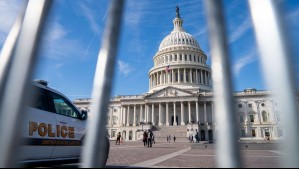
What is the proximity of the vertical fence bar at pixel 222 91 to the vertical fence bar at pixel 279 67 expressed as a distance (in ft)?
0.61

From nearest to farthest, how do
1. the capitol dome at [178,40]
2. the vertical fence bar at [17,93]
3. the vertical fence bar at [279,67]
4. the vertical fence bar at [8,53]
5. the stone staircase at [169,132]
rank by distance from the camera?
the vertical fence bar at [279,67], the vertical fence bar at [17,93], the vertical fence bar at [8,53], the stone staircase at [169,132], the capitol dome at [178,40]

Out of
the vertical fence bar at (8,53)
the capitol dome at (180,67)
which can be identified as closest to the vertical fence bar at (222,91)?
the vertical fence bar at (8,53)

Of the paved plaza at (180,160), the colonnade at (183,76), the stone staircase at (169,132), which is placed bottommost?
the paved plaza at (180,160)

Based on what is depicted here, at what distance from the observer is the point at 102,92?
1357 mm

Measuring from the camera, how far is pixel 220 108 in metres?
1.07

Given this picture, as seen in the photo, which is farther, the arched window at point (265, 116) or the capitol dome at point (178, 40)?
the capitol dome at point (178, 40)

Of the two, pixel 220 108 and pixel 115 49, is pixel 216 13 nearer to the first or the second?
pixel 220 108

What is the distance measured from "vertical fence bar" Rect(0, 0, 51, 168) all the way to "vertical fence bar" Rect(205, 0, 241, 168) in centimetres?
97

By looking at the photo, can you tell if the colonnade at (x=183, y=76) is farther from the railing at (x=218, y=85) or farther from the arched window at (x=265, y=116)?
the railing at (x=218, y=85)

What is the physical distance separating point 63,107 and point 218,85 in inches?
230

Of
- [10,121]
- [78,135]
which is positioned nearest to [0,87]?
[10,121]

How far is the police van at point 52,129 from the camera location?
190 inches

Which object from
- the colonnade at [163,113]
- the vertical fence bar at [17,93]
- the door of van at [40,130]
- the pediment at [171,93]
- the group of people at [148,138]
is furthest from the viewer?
the pediment at [171,93]

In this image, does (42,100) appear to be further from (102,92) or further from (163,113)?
(163,113)
